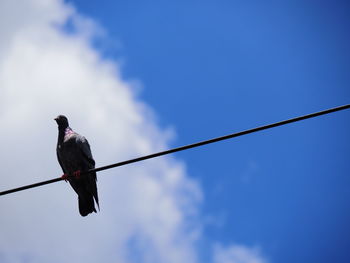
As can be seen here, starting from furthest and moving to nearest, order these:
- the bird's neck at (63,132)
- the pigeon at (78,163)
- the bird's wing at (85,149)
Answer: the bird's neck at (63,132), the bird's wing at (85,149), the pigeon at (78,163)

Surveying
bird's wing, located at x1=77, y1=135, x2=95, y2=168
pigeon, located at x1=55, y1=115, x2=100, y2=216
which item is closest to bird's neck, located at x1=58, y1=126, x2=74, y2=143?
pigeon, located at x1=55, y1=115, x2=100, y2=216

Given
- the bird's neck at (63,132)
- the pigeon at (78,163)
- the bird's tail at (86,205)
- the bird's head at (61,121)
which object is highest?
the bird's head at (61,121)

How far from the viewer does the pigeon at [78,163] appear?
25.5 ft

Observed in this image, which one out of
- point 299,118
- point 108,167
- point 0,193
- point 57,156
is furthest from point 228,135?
point 57,156

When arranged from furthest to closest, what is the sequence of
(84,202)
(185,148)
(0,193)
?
(84,202), (0,193), (185,148)

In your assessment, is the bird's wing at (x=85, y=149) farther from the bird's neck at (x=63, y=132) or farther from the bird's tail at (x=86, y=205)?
the bird's tail at (x=86, y=205)

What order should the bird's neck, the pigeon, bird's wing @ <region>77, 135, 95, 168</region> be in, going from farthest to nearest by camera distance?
the bird's neck
bird's wing @ <region>77, 135, 95, 168</region>
the pigeon

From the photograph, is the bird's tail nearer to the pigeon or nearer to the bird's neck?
the pigeon

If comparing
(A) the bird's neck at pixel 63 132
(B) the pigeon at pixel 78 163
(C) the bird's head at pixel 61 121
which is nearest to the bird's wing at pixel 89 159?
(B) the pigeon at pixel 78 163

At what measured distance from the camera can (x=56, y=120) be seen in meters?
8.67

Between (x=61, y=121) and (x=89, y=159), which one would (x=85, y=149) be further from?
(x=61, y=121)

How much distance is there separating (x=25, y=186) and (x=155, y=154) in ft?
4.74

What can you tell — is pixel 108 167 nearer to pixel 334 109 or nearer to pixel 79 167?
pixel 334 109

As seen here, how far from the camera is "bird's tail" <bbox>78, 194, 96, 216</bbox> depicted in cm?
777
